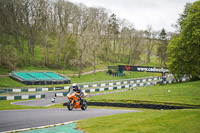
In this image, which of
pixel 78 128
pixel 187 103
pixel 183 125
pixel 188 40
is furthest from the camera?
A: pixel 188 40

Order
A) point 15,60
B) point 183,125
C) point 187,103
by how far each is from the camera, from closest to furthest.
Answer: point 183,125, point 187,103, point 15,60

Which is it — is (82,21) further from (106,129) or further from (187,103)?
(106,129)

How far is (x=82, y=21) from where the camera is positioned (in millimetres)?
69938

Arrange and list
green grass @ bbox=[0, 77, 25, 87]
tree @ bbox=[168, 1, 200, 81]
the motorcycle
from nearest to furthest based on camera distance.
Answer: the motorcycle, tree @ bbox=[168, 1, 200, 81], green grass @ bbox=[0, 77, 25, 87]

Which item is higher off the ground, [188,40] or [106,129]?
[188,40]

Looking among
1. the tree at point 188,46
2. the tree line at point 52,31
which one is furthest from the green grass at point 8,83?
the tree at point 188,46

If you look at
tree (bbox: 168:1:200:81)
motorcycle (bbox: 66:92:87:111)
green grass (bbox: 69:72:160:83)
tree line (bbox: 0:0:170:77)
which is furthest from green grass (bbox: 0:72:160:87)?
motorcycle (bbox: 66:92:87:111)

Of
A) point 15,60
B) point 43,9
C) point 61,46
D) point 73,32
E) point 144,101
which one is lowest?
point 144,101

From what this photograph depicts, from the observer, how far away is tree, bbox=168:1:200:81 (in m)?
36.8

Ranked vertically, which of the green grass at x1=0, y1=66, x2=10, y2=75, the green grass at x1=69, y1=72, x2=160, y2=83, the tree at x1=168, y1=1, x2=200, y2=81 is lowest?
the green grass at x1=69, y1=72, x2=160, y2=83

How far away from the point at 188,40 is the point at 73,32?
120 ft

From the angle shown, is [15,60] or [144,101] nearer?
[144,101]

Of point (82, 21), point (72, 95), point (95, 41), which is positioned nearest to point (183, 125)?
point (72, 95)

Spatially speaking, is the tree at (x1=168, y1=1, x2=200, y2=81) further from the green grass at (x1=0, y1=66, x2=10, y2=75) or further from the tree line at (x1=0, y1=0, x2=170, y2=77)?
the green grass at (x1=0, y1=66, x2=10, y2=75)
